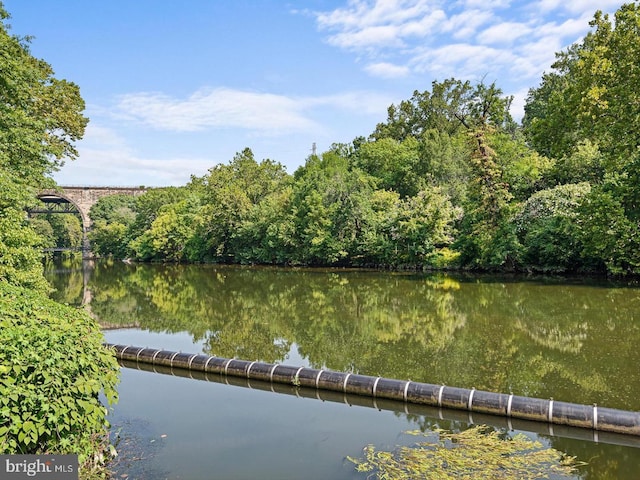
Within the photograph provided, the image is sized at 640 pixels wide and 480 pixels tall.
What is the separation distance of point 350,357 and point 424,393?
3914mm

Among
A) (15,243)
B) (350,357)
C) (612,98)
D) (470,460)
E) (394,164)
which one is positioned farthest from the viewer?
(394,164)

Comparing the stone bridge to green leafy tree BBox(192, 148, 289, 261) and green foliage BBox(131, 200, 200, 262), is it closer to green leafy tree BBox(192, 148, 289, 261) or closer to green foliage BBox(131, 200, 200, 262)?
green foliage BBox(131, 200, 200, 262)

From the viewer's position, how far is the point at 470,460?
22.9 ft

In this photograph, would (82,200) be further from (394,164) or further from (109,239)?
(394,164)

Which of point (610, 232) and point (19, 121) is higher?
point (19, 121)

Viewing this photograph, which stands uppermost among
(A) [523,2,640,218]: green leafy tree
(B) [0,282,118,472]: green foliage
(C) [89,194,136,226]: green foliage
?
(A) [523,2,640,218]: green leafy tree

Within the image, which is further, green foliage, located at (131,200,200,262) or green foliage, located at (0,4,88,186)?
green foliage, located at (131,200,200,262)

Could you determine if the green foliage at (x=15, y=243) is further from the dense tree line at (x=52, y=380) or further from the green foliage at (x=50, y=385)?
the green foliage at (x=50, y=385)

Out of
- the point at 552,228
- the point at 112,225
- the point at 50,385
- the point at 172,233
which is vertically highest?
the point at 552,228

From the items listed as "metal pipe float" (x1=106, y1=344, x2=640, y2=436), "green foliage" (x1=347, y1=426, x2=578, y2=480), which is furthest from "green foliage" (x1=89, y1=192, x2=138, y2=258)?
"green foliage" (x1=347, y1=426, x2=578, y2=480)

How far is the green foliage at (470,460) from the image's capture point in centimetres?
663

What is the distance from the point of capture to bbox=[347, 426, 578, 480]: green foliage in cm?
663

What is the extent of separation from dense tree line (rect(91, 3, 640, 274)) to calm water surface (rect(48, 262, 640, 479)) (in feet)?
15.2

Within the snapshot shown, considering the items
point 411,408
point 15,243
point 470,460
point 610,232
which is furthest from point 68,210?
point 470,460
